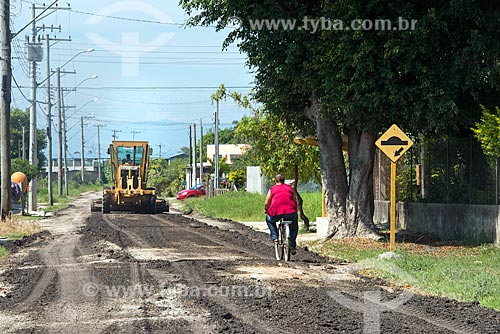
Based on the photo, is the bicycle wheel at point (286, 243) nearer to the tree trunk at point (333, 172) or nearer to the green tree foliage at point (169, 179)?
the tree trunk at point (333, 172)

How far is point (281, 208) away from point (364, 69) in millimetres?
4534

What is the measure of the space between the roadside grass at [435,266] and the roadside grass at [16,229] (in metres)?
9.74

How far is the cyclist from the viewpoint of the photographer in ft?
60.6

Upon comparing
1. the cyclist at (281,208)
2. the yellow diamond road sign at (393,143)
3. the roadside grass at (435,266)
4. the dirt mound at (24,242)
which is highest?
the yellow diamond road sign at (393,143)

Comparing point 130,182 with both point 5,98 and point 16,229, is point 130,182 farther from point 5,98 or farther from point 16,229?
point 16,229

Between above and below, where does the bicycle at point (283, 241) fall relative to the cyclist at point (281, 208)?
below

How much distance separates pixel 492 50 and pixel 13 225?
56.1 ft

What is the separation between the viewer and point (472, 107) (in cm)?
2223

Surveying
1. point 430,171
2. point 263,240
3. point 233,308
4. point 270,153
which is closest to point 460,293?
point 233,308

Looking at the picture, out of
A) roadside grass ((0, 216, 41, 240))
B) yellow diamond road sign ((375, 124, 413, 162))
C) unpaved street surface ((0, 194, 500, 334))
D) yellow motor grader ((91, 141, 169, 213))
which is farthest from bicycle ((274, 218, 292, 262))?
yellow motor grader ((91, 141, 169, 213))

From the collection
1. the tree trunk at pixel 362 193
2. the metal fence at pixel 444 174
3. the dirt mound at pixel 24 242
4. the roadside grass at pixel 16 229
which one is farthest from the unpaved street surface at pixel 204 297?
the roadside grass at pixel 16 229

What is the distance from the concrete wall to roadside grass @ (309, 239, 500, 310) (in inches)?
27.2

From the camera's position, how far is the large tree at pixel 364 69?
66.5 ft

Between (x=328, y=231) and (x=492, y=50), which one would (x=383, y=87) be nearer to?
(x=492, y=50)
